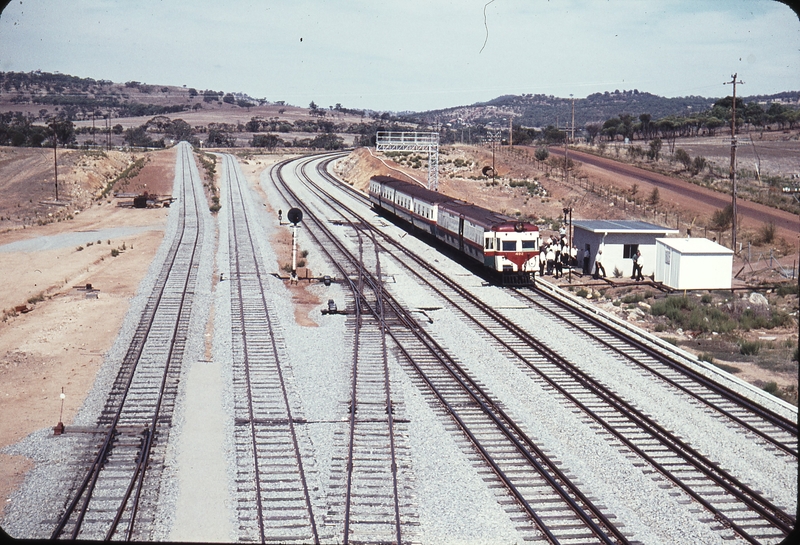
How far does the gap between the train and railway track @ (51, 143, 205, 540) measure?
11434mm

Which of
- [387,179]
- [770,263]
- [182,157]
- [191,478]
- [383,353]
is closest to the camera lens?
[191,478]

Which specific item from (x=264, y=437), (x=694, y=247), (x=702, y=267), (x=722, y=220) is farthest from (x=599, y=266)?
(x=264, y=437)

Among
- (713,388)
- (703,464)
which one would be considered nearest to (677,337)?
(713,388)

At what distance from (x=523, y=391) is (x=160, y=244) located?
29.0m

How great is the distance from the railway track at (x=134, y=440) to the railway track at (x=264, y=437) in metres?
1.34

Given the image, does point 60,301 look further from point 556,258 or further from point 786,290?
point 786,290

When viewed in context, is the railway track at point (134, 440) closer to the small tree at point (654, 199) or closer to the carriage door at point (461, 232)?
the carriage door at point (461, 232)

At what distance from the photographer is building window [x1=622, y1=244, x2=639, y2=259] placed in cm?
3350

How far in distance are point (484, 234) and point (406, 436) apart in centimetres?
1720

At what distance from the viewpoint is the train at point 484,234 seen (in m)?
30.5

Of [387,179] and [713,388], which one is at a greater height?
[387,179]

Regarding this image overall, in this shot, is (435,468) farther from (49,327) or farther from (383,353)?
(49,327)

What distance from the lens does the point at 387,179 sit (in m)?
54.9

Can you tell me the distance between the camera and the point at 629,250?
33.6 meters
